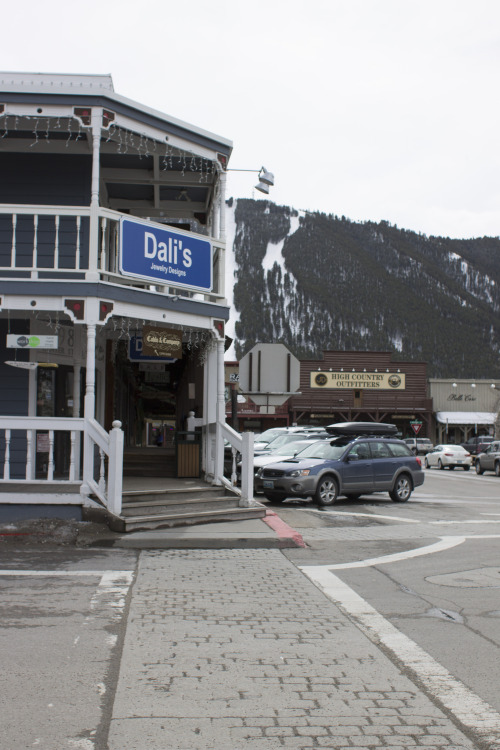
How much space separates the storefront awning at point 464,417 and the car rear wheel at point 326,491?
55905mm

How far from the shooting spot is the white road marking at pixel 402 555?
896cm

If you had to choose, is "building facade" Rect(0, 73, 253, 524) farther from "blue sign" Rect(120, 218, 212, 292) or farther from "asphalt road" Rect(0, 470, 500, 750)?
"asphalt road" Rect(0, 470, 500, 750)

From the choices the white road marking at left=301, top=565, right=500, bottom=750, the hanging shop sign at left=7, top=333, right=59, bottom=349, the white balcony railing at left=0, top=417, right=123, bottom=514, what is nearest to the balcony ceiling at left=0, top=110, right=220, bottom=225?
the hanging shop sign at left=7, top=333, right=59, bottom=349

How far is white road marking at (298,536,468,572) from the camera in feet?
29.4

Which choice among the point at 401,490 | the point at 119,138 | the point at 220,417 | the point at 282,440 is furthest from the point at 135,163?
the point at 282,440

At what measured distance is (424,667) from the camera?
16.3 ft

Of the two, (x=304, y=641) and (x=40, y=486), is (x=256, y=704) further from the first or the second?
(x=40, y=486)

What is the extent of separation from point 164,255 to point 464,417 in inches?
2486

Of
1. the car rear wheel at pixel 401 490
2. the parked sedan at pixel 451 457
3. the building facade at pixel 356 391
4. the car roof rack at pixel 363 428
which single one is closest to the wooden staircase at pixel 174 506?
the car rear wheel at pixel 401 490

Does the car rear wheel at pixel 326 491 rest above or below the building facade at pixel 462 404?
below

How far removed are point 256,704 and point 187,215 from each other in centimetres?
1435

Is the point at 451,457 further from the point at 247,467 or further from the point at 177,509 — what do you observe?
the point at 177,509

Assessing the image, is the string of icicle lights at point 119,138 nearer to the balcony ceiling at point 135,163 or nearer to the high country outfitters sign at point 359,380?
the balcony ceiling at point 135,163

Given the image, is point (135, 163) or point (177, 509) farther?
point (135, 163)
